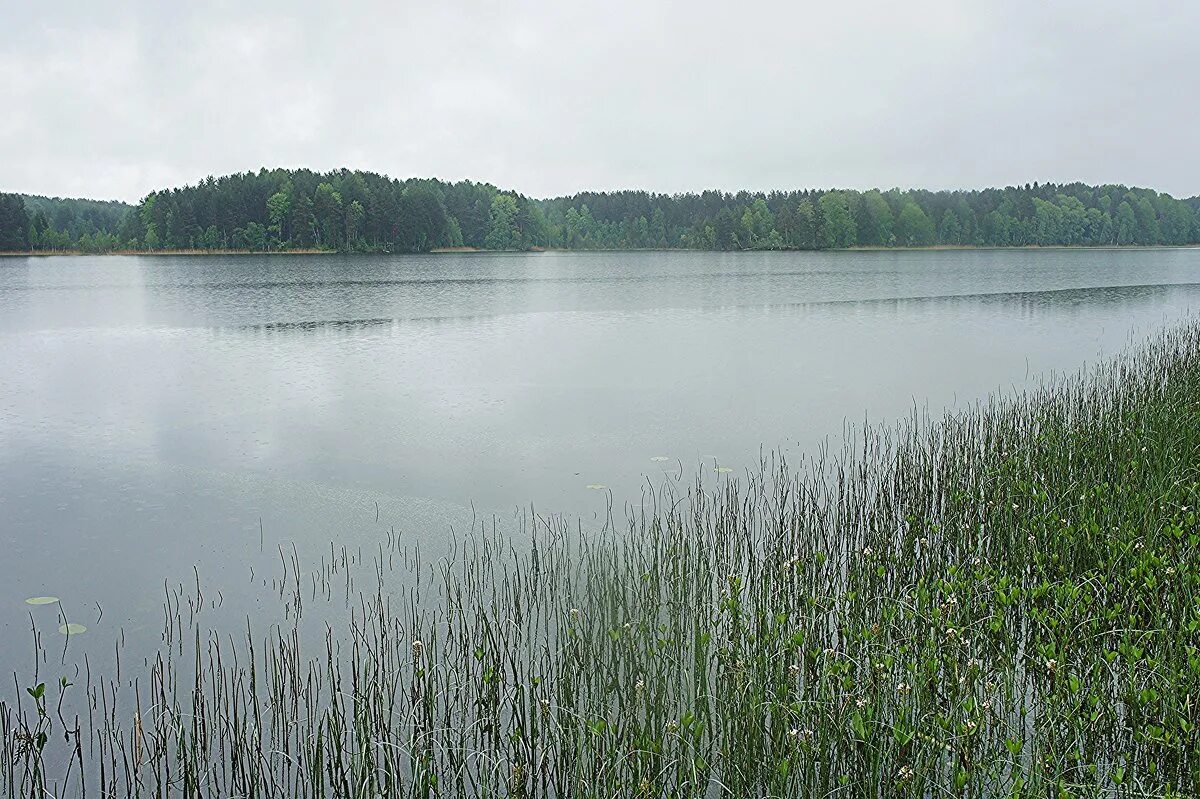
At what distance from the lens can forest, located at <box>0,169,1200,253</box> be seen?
83.7 meters

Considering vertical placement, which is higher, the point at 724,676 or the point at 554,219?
the point at 554,219

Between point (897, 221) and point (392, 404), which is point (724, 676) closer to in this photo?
point (392, 404)

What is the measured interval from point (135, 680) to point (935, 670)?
313 centimetres

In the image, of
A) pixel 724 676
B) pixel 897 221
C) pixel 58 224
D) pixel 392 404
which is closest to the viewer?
pixel 724 676

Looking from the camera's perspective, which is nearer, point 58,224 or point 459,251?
point 459,251

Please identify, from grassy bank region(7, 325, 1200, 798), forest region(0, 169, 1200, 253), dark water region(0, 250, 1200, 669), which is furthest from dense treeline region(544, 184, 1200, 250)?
grassy bank region(7, 325, 1200, 798)

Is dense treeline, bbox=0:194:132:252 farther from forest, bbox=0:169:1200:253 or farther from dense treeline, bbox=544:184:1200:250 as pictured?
dense treeline, bbox=544:184:1200:250

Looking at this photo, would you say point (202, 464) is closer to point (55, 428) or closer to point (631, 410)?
point (55, 428)

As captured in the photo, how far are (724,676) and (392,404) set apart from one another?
8.08 meters

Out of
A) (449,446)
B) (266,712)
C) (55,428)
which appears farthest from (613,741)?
(55,428)

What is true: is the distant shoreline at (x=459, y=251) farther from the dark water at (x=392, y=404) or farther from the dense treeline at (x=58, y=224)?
the dark water at (x=392, y=404)

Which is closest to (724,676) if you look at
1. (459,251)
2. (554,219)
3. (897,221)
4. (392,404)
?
(392,404)

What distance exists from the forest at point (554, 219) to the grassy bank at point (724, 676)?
3116 inches

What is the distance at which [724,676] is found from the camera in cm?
394
